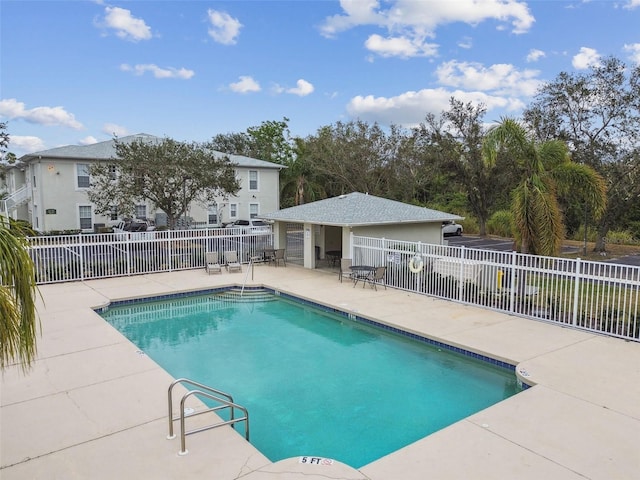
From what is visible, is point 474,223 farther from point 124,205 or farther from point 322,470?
point 322,470

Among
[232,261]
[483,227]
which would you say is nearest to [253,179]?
[232,261]

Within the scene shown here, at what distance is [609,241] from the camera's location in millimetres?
26703

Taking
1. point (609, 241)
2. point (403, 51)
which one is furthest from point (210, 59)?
point (609, 241)

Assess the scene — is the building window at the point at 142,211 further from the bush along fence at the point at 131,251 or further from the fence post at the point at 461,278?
the fence post at the point at 461,278

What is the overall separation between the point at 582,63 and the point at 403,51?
29.6 feet

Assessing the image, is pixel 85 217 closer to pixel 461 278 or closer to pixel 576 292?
pixel 461 278

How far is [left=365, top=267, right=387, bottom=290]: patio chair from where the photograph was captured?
13477 mm

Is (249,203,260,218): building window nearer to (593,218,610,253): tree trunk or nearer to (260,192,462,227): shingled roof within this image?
(260,192,462,227): shingled roof

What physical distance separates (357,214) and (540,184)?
619 cm

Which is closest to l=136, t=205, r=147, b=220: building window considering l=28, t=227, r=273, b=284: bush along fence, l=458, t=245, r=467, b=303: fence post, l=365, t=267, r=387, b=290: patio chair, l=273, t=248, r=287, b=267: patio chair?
l=28, t=227, r=273, b=284: bush along fence

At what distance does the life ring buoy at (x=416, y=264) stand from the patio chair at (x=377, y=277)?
95 cm

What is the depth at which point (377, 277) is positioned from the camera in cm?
1350

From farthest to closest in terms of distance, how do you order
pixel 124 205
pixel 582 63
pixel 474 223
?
pixel 474 223
pixel 582 63
pixel 124 205

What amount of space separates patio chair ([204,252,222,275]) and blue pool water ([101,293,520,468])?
11.8 ft
